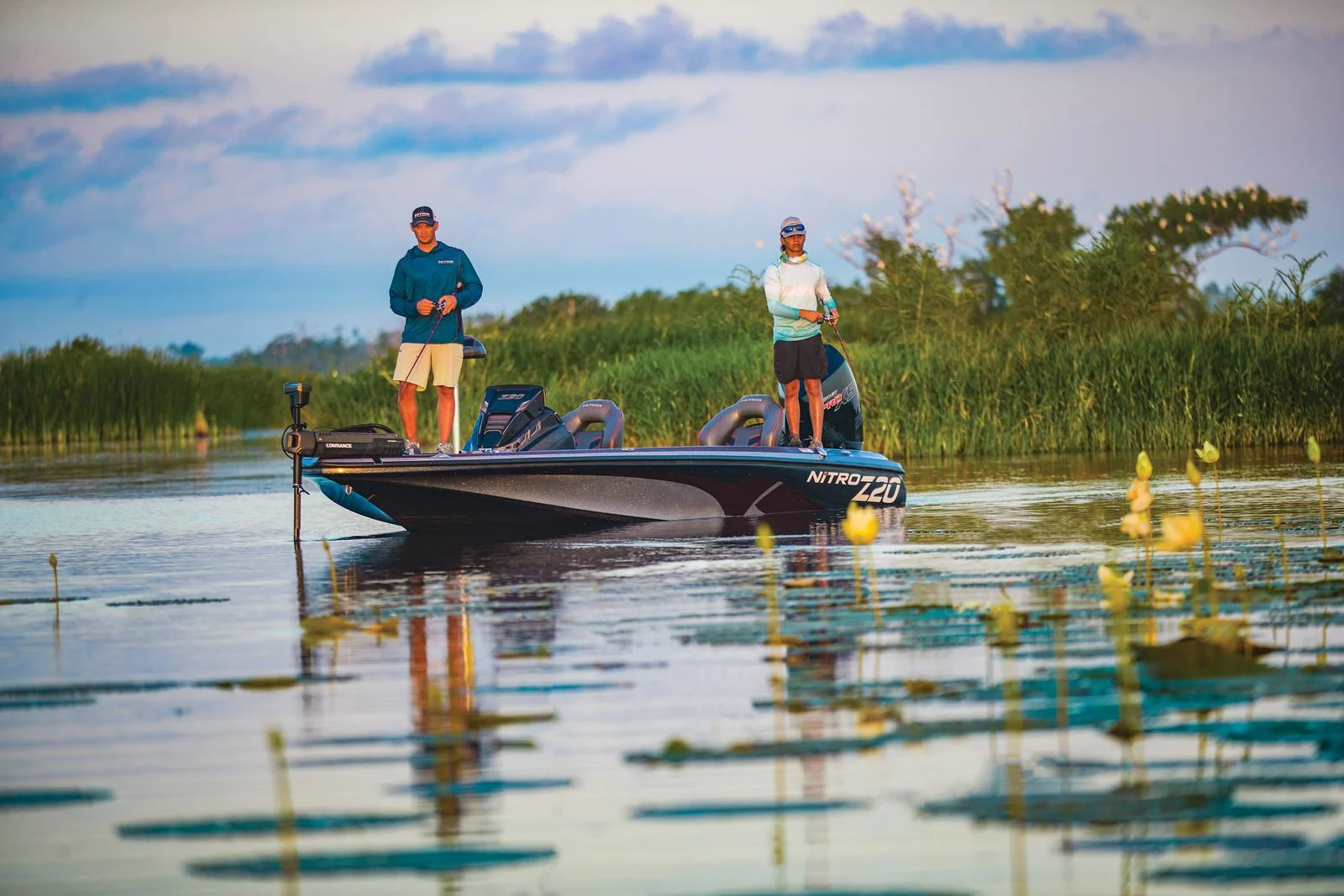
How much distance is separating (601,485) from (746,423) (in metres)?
1.79

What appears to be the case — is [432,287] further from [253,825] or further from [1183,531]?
[253,825]

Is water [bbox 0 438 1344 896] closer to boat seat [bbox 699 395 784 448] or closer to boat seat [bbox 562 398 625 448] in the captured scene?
boat seat [bbox 562 398 625 448]

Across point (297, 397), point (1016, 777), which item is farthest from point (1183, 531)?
point (297, 397)

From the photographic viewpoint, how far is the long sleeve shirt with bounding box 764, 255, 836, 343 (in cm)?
1351

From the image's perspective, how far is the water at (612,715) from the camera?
389 cm

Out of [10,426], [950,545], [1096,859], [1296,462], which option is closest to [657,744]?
[1096,859]

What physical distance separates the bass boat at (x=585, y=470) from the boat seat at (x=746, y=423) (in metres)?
0.01

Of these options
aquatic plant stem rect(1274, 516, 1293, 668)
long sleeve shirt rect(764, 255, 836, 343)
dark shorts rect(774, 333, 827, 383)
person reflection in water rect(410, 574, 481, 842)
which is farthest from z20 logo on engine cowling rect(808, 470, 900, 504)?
person reflection in water rect(410, 574, 481, 842)

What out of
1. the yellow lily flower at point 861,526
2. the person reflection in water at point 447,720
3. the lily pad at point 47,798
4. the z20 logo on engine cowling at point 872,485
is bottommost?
the lily pad at point 47,798

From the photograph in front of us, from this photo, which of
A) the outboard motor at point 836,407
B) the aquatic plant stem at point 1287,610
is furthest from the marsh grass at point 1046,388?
the aquatic plant stem at point 1287,610

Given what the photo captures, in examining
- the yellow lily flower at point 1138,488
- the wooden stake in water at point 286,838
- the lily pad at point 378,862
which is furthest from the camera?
the yellow lily flower at point 1138,488

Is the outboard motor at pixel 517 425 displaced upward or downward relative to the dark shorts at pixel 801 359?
downward

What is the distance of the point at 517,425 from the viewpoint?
42.8ft

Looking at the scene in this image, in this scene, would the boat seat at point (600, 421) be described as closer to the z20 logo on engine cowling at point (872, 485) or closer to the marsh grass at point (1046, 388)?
the z20 logo on engine cowling at point (872, 485)
